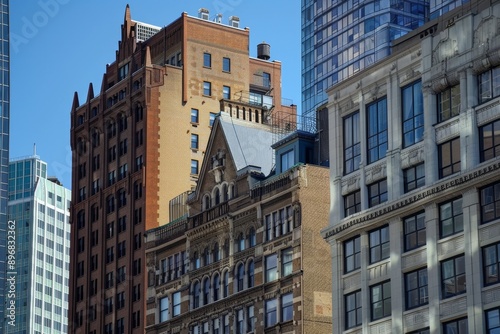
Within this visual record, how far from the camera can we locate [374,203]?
84875 mm

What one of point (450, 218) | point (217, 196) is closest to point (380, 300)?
point (450, 218)

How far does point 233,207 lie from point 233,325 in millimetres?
8822

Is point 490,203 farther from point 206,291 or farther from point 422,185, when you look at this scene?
point 206,291

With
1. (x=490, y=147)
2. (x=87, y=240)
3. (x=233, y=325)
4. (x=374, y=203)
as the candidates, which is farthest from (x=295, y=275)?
(x=87, y=240)

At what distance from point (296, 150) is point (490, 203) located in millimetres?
29794

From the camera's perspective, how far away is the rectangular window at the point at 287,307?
9856cm

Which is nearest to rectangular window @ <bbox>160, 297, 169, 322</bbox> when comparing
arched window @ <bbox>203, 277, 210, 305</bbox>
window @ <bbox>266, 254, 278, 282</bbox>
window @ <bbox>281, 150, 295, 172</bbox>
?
arched window @ <bbox>203, 277, 210, 305</bbox>

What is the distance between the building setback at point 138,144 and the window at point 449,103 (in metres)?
58.7

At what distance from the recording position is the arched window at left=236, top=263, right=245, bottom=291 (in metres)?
105

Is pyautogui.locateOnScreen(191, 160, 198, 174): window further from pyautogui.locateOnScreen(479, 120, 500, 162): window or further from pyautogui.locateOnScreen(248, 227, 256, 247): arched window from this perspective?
pyautogui.locateOnScreen(479, 120, 500, 162): window

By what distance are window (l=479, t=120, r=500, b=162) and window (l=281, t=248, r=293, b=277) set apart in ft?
83.3

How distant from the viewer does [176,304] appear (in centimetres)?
11200

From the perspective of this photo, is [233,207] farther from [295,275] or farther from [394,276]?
[394,276]

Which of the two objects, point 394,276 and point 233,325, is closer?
point 394,276
